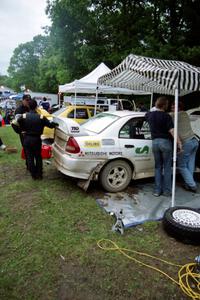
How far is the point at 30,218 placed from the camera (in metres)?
3.88

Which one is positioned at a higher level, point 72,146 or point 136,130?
point 136,130

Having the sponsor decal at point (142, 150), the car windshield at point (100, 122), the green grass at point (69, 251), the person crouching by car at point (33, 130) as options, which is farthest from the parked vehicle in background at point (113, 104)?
the green grass at point (69, 251)

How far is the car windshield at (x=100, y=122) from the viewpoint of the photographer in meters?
5.00

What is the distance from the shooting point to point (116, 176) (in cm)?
489

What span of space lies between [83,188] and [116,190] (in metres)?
0.67

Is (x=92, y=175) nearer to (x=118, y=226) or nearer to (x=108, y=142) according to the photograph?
(x=108, y=142)

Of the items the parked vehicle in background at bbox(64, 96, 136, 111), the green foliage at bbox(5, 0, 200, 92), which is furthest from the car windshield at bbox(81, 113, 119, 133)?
the parked vehicle in background at bbox(64, 96, 136, 111)

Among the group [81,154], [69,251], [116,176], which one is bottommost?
[69,251]

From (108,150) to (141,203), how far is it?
3.73ft

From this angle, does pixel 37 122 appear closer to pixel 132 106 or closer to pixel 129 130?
pixel 129 130

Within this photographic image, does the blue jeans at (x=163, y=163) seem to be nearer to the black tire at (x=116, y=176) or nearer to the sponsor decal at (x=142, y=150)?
the sponsor decal at (x=142, y=150)

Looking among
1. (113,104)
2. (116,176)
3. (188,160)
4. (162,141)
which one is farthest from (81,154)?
(113,104)

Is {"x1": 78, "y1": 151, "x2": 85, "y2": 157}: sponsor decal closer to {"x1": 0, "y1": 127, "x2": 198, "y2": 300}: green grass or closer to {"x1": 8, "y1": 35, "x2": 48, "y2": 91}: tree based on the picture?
{"x1": 0, "y1": 127, "x2": 198, "y2": 300}: green grass

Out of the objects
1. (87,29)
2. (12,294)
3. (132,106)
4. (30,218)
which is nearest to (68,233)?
(30,218)
